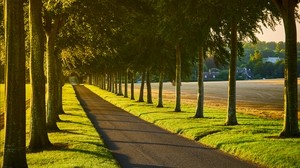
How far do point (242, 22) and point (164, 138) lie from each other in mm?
8580

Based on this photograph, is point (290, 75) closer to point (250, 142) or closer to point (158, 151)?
point (250, 142)

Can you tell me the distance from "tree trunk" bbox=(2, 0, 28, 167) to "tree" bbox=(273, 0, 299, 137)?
36.9 feet

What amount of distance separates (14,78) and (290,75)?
1181 centimetres

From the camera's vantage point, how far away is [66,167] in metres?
12.7

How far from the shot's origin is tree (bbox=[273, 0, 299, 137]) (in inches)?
703

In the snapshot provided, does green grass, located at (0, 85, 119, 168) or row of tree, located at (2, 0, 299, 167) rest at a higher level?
row of tree, located at (2, 0, 299, 167)

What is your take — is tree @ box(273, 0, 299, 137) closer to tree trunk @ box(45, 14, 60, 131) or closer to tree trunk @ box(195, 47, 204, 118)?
tree trunk @ box(195, 47, 204, 118)

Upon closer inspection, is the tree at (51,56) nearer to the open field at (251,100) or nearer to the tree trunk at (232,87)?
the tree trunk at (232,87)

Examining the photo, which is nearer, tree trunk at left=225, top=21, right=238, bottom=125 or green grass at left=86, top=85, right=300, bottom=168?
green grass at left=86, top=85, right=300, bottom=168

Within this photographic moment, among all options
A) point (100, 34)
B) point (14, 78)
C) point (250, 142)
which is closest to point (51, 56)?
point (100, 34)

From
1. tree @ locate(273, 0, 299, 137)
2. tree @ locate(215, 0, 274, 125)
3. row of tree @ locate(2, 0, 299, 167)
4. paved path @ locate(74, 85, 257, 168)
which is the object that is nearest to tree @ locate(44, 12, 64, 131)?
row of tree @ locate(2, 0, 299, 167)

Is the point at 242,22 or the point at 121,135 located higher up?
the point at 242,22

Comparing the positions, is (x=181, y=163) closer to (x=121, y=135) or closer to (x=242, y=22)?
(x=121, y=135)

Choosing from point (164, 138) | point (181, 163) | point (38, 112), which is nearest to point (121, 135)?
point (164, 138)
